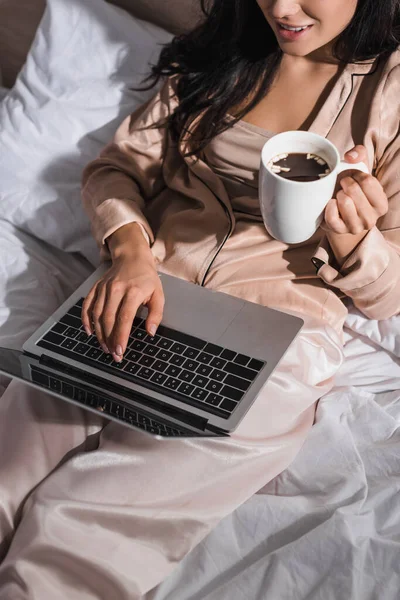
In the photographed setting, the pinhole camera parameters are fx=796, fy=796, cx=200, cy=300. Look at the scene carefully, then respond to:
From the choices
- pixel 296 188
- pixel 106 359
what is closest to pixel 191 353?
pixel 106 359

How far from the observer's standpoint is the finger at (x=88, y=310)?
1.17 metres

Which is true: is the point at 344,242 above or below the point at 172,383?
above

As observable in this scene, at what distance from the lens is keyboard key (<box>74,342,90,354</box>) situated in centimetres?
117

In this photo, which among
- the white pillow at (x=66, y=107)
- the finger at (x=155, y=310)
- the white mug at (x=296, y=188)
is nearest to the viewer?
the white mug at (x=296, y=188)

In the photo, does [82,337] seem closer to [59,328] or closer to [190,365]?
[59,328]

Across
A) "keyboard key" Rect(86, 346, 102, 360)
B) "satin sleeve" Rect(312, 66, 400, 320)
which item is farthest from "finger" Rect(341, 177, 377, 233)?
"keyboard key" Rect(86, 346, 102, 360)

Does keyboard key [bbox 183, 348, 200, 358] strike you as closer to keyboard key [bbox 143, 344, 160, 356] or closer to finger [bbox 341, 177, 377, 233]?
keyboard key [bbox 143, 344, 160, 356]

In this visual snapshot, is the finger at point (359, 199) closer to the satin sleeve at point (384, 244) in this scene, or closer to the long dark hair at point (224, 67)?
the satin sleeve at point (384, 244)

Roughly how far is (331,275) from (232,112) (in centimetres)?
35

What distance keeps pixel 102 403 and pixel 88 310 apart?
198 millimetres

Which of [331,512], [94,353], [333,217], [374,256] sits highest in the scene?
[333,217]

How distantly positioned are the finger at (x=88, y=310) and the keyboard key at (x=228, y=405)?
0.23 metres

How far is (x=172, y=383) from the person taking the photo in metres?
1.11

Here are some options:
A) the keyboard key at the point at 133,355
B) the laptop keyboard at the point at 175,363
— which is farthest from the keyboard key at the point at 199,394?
the keyboard key at the point at 133,355
